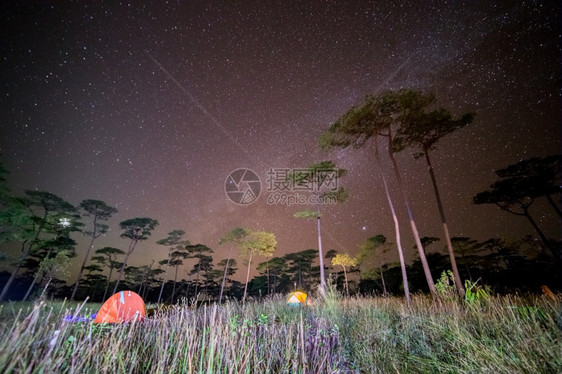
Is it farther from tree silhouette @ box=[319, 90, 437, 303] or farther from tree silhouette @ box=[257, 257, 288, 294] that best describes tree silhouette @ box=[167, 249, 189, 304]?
tree silhouette @ box=[319, 90, 437, 303]

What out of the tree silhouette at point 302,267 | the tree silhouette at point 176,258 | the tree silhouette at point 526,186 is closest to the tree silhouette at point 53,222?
the tree silhouette at point 176,258

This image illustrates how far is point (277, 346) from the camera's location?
2672mm

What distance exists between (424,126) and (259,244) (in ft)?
59.6

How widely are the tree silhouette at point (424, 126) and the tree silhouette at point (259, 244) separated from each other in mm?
16235

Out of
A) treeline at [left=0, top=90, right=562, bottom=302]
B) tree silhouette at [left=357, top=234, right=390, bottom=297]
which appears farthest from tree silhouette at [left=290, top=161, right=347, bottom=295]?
tree silhouette at [left=357, top=234, right=390, bottom=297]

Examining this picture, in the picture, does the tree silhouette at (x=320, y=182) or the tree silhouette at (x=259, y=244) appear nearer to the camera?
the tree silhouette at (x=320, y=182)

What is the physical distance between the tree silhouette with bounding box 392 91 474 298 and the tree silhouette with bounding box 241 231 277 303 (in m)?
16.2

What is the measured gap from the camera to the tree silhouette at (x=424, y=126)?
10422mm

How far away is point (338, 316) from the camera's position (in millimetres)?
4789

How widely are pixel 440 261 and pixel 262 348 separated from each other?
2753 centimetres

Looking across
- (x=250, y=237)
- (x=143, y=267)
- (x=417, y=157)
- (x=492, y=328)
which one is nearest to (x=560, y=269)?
(x=417, y=157)

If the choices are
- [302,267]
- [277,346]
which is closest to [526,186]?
[277,346]

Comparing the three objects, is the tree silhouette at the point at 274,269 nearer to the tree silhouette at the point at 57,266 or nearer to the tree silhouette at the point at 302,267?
the tree silhouette at the point at 302,267

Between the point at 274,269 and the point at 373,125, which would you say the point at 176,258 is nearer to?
the point at 274,269
